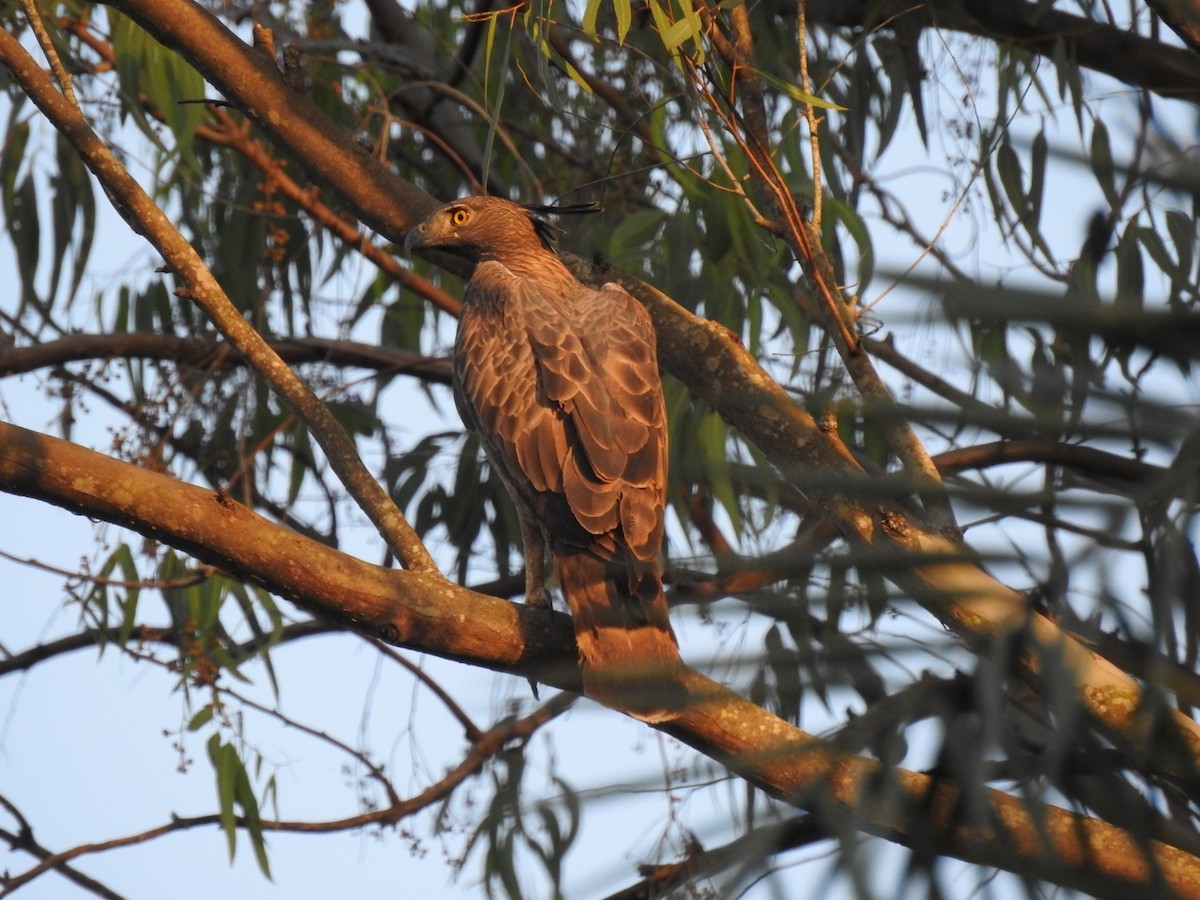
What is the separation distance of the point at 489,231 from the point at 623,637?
2053 millimetres

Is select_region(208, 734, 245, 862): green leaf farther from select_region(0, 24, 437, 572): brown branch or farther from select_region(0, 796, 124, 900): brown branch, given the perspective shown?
select_region(0, 24, 437, 572): brown branch

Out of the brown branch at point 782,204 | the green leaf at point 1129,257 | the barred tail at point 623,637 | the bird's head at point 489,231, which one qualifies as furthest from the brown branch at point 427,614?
the bird's head at point 489,231

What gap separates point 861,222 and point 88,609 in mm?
2416

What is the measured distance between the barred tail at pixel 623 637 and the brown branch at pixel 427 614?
65 mm

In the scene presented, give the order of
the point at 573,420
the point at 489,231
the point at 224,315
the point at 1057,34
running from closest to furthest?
the point at 224,315
the point at 573,420
the point at 1057,34
the point at 489,231

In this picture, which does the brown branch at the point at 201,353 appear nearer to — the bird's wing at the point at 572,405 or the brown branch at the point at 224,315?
the bird's wing at the point at 572,405

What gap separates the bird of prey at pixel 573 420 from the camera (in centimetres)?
279

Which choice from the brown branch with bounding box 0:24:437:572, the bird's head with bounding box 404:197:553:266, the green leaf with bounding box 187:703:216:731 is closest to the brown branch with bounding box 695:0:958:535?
the brown branch with bounding box 0:24:437:572

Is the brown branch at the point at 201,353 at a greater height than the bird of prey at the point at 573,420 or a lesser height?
greater

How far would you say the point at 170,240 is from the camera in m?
2.67

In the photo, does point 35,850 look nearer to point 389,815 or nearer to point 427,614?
point 389,815

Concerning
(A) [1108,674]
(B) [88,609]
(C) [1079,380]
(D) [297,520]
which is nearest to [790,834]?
(A) [1108,674]

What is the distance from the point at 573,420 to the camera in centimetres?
311

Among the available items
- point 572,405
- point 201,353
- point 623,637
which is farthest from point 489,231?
point 623,637
